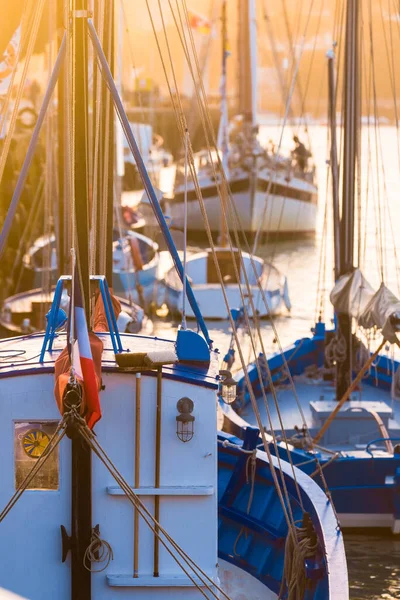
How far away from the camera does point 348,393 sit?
19844 mm

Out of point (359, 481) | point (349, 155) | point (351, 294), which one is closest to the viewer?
point (359, 481)

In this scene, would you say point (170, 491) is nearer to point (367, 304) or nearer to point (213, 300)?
point (367, 304)

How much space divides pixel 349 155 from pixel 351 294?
305cm

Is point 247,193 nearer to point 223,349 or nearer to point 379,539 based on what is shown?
point 223,349

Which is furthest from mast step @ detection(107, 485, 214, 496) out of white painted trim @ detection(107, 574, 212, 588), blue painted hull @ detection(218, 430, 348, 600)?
blue painted hull @ detection(218, 430, 348, 600)

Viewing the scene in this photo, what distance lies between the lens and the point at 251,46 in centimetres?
5728

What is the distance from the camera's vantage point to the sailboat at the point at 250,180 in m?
59.3

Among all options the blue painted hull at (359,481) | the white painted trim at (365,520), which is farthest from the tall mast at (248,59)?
the white painted trim at (365,520)

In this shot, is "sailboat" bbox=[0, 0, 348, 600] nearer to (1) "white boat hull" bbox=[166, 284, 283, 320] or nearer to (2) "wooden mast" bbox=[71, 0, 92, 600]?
(2) "wooden mast" bbox=[71, 0, 92, 600]

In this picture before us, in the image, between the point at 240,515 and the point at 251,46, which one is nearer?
the point at 240,515

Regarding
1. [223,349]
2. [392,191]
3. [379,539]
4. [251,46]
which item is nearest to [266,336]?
[223,349]

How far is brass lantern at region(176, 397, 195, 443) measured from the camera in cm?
1041

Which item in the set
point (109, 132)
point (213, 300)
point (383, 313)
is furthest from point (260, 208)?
point (109, 132)

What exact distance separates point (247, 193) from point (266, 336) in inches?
998
